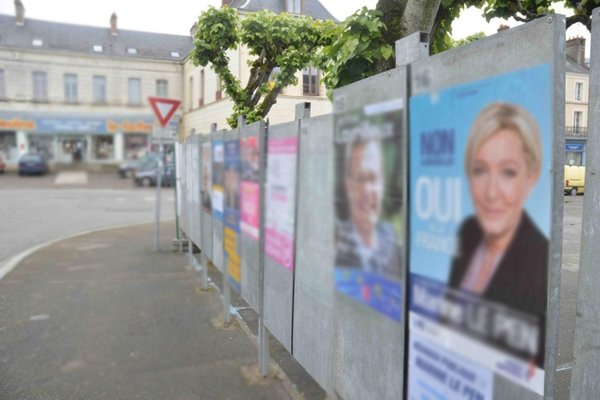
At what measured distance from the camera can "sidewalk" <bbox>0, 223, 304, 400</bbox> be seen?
3.34m

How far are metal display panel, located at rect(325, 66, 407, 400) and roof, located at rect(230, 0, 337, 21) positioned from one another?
5.75 m

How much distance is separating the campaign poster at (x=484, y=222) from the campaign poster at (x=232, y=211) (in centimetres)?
238

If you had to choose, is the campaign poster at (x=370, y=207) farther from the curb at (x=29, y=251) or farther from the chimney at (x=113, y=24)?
the curb at (x=29, y=251)

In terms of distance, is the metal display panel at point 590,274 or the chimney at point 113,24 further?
the chimney at point 113,24

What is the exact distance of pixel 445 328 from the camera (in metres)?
1.62

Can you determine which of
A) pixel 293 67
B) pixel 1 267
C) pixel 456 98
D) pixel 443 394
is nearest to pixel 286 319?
pixel 443 394

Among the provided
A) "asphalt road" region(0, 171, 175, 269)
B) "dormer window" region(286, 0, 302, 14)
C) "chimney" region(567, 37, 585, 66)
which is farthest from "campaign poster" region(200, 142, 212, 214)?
"dormer window" region(286, 0, 302, 14)

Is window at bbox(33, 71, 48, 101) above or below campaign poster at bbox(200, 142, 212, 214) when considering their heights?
above

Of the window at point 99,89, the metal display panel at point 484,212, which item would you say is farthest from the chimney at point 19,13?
the metal display panel at point 484,212

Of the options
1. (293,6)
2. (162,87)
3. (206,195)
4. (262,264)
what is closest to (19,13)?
(162,87)

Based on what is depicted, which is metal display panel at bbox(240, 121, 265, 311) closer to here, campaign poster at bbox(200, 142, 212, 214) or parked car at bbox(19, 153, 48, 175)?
campaign poster at bbox(200, 142, 212, 214)

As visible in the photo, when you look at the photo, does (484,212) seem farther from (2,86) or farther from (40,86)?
(2,86)

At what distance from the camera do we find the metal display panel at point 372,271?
5.96ft

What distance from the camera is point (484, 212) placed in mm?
1419
